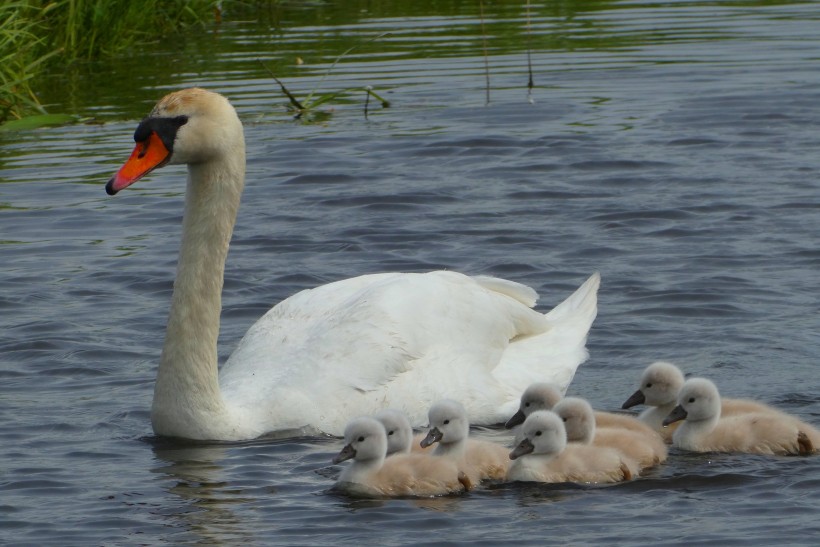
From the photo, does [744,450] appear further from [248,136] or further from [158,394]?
[248,136]

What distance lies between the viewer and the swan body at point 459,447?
730cm

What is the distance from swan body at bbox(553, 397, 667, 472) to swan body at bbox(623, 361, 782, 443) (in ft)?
1.04

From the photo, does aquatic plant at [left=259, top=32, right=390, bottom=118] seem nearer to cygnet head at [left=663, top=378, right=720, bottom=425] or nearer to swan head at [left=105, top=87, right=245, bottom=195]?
swan head at [left=105, top=87, right=245, bottom=195]

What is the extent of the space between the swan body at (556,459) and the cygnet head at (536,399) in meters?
0.51

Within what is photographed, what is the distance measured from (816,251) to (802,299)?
107cm

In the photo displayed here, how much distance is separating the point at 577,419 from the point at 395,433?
2.47ft

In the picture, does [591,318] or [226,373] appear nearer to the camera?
[226,373]

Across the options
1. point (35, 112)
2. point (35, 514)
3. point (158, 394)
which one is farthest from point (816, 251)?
point (35, 112)

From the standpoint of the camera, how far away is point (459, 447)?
734 cm

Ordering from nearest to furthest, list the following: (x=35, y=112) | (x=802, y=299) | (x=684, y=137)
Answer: (x=802, y=299)
(x=684, y=137)
(x=35, y=112)

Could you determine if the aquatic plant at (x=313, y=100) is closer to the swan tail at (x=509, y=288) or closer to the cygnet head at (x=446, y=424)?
the swan tail at (x=509, y=288)

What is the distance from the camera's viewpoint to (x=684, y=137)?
14453mm

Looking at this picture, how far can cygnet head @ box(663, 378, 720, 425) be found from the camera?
7.57m

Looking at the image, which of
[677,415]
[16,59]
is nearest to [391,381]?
[677,415]
